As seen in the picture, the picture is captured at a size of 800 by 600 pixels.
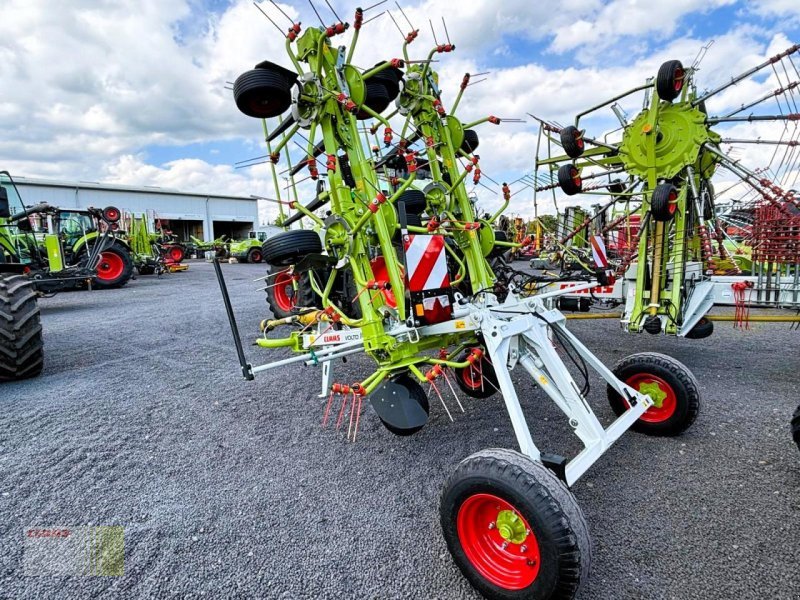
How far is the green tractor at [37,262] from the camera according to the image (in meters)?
4.56

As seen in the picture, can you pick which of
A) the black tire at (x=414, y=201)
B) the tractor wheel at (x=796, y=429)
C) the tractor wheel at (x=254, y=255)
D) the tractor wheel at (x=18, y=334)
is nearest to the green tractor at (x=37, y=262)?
the tractor wheel at (x=18, y=334)

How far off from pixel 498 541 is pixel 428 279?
1550 mm

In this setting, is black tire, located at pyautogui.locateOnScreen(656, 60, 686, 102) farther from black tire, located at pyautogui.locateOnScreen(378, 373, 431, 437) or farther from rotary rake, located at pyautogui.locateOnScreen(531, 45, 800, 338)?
black tire, located at pyautogui.locateOnScreen(378, 373, 431, 437)

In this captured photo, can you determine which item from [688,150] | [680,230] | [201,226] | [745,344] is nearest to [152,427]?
[680,230]

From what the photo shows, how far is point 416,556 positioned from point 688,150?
4.84 meters

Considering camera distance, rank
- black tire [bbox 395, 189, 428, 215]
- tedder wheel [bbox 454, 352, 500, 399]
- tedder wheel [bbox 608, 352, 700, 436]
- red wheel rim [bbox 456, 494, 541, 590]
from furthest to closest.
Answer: black tire [bbox 395, 189, 428, 215] → tedder wheel [bbox 454, 352, 500, 399] → tedder wheel [bbox 608, 352, 700, 436] → red wheel rim [bbox 456, 494, 541, 590]

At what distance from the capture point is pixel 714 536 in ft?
7.07

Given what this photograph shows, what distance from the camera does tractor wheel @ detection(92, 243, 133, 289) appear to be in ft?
42.4

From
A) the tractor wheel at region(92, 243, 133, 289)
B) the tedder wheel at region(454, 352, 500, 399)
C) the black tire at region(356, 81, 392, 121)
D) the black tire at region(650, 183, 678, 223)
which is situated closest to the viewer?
the tedder wheel at region(454, 352, 500, 399)

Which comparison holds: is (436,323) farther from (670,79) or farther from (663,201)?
(670,79)

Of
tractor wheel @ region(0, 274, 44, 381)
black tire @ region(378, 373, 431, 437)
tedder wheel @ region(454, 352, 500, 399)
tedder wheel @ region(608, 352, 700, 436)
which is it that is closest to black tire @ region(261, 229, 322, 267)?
black tire @ region(378, 373, 431, 437)

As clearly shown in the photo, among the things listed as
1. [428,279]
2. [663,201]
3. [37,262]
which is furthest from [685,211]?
[37,262]

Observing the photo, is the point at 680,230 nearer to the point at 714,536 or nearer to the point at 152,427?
the point at 714,536

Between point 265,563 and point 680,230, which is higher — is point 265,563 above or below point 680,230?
→ below
